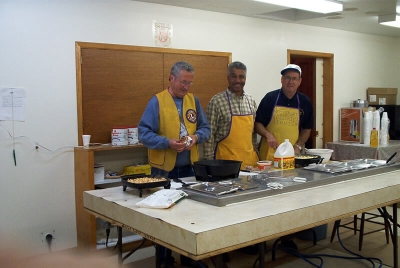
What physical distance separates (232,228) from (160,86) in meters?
2.89

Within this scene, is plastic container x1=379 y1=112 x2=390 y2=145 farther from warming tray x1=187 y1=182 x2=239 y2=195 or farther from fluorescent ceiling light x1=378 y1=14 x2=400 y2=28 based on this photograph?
warming tray x1=187 y1=182 x2=239 y2=195

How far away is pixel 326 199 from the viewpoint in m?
2.21

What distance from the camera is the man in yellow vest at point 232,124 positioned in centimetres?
378

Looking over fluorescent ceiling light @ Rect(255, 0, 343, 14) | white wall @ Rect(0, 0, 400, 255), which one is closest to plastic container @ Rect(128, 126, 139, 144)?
white wall @ Rect(0, 0, 400, 255)

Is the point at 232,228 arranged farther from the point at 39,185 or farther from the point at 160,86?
the point at 160,86

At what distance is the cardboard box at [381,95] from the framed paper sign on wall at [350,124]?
77 centimetres

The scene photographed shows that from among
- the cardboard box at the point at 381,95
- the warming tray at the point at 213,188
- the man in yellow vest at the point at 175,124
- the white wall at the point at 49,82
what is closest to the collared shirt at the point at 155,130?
the man in yellow vest at the point at 175,124

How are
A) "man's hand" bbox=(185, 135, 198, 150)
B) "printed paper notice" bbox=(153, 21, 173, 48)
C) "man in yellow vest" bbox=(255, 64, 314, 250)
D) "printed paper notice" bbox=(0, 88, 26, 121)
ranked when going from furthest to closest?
1. "printed paper notice" bbox=(153, 21, 173, 48)
2. "man in yellow vest" bbox=(255, 64, 314, 250)
3. "printed paper notice" bbox=(0, 88, 26, 121)
4. "man's hand" bbox=(185, 135, 198, 150)

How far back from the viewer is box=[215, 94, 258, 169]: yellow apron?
12.5ft

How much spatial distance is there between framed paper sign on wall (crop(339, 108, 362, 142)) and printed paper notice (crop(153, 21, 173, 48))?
10.3 feet

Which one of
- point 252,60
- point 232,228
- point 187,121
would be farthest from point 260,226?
point 252,60

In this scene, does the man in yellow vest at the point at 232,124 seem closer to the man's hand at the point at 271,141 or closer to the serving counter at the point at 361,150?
the man's hand at the point at 271,141

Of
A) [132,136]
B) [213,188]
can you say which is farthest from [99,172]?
[213,188]

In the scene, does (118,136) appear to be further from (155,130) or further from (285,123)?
(285,123)
